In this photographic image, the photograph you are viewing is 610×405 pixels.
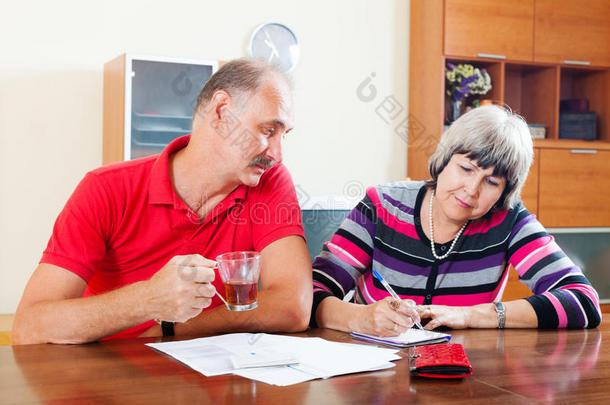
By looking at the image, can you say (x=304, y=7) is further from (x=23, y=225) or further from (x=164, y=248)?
(x=164, y=248)

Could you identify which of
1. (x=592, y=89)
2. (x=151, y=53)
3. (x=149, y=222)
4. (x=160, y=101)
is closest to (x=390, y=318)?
(x=149, y=222)

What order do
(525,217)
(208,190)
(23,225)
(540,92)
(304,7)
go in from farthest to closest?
1. (540,92)
2. (304,7)
3. (23,225)
4. (525,217)
5. (208,190)

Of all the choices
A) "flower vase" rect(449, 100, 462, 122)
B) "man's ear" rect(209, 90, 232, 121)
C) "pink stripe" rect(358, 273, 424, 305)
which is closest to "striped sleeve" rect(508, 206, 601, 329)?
"pink stripe" rect(358, 273, 424, 305)

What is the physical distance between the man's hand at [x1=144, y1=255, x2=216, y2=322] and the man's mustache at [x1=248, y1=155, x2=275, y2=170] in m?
0.48

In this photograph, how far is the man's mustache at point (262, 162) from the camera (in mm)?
1656

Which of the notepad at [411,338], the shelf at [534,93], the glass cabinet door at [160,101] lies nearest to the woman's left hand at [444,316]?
the notepad at [411,338]

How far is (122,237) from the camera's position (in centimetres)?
159

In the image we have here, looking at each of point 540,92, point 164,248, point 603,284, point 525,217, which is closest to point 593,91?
point 540,92

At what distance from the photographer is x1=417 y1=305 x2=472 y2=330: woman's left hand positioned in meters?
1.50

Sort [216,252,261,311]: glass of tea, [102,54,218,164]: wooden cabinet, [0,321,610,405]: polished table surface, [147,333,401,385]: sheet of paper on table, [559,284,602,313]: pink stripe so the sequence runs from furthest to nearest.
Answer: [102,54,218,164]: wooden cabinet
[559,284,602,313]: pink stripe
[216,252,261,311]: glass of tea
[147,333,401,385]: sheet of paper on table
[0,321,610,405]: polished table surface

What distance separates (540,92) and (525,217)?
2897 mm

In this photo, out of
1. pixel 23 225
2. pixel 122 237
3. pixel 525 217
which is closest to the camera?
pixel 122 237

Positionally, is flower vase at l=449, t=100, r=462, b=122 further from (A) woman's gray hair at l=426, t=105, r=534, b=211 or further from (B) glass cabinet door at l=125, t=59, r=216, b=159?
(A) woman's gray hair at l=426, t=105, r=534, b=211

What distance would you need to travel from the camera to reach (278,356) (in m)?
1.11
